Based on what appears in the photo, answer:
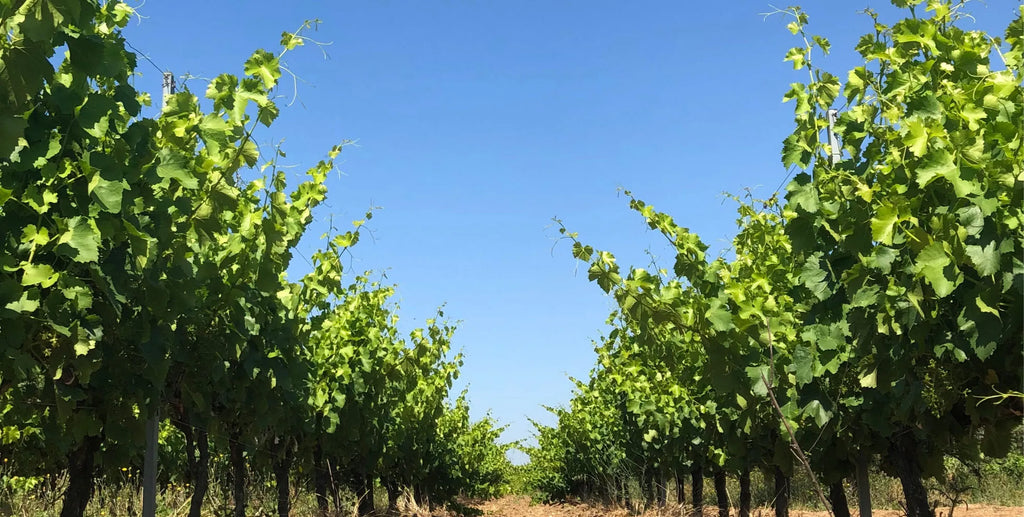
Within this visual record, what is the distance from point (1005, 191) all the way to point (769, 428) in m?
4.84

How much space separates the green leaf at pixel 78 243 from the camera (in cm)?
328

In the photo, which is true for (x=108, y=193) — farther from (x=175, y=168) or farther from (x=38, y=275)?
(x=175, y=168)

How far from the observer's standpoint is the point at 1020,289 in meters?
3.49

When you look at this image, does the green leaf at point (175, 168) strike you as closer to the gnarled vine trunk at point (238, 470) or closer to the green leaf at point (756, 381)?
the green leaf at point (756, 381)

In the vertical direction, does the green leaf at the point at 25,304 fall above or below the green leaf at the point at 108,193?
below

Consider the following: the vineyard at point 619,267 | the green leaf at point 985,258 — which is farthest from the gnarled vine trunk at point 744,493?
the green leaf at point 985,258

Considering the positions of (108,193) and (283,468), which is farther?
(283,468)

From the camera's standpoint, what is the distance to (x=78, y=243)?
3312 mm

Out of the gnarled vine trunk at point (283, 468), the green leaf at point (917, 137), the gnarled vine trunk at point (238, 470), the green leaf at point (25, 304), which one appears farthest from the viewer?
the gnarled vine trunk at point (283, 468)

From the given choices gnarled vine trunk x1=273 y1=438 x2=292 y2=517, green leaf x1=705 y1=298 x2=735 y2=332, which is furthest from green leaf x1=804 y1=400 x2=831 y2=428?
gnarled vine trunk x1=273 y1=438 x2=292 y2=517

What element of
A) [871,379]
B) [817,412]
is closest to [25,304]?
[871,379]

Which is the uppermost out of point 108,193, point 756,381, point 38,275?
point 108,193

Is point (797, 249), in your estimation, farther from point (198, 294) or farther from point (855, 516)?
point (855, 516)

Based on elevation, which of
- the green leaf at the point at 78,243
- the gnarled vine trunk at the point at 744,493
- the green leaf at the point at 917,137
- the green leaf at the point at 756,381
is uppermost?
the green leaf at the point at 917,137
